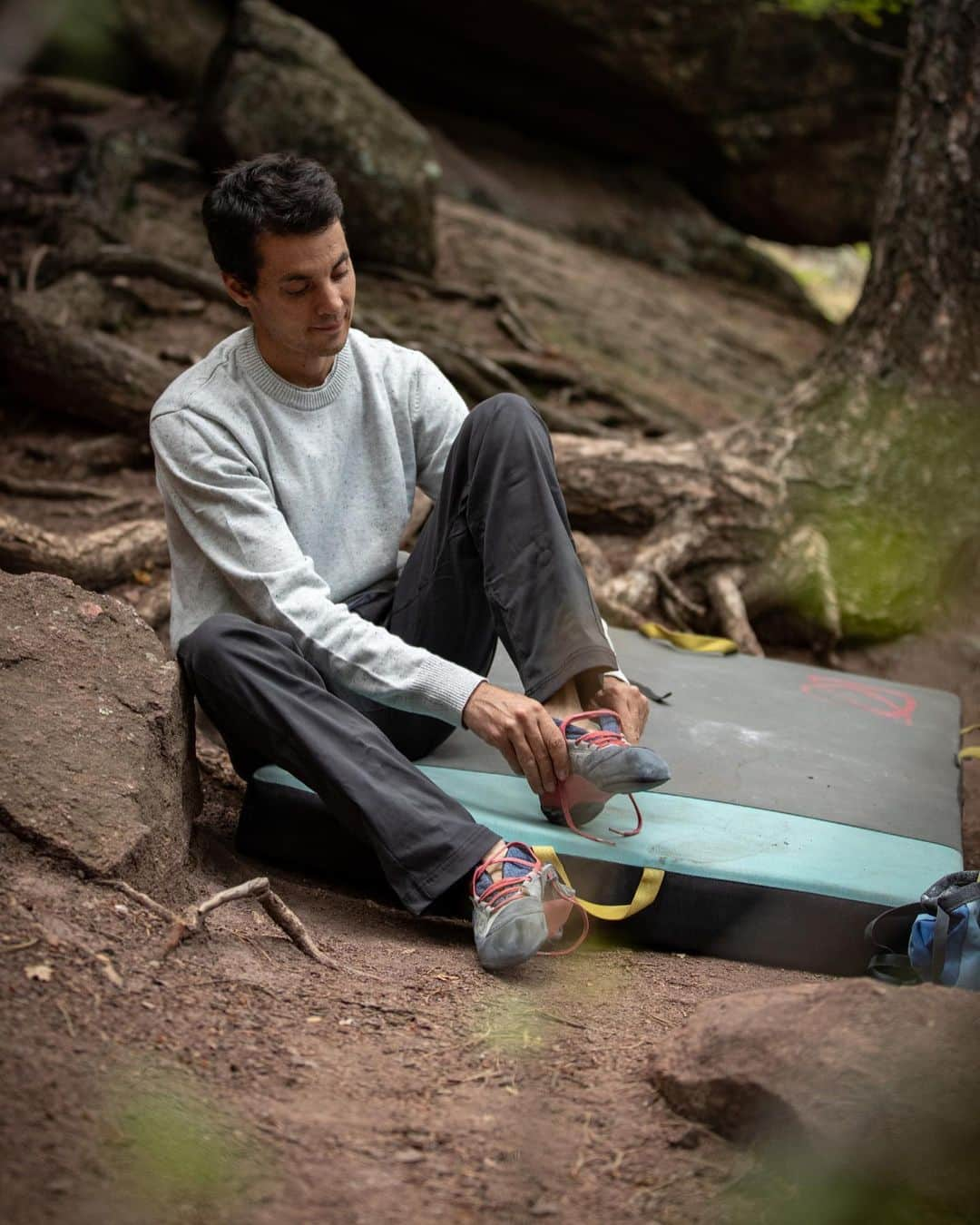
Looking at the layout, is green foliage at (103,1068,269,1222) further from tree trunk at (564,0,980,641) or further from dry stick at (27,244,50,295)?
dry stick at (27,244,50,295)

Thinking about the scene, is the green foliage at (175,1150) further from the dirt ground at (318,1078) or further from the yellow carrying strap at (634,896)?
the yellow carrying strap at (634,896)

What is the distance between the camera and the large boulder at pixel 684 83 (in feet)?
24.8

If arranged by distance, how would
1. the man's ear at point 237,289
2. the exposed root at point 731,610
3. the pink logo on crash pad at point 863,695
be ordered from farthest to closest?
1. the exposed root at point 731,610
2. the pink logo on crash pad at point 863,695
3. the man's ear at point 237,289

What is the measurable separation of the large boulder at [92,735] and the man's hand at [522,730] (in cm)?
60

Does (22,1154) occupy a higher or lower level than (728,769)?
higher

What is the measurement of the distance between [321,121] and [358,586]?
4.08 meters

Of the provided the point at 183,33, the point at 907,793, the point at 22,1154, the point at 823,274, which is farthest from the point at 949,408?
the point at 823,274

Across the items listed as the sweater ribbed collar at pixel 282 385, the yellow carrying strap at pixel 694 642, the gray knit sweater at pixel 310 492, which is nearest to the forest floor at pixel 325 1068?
the gray knit sweater at pixel 310 492

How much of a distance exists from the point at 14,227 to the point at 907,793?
5027mm

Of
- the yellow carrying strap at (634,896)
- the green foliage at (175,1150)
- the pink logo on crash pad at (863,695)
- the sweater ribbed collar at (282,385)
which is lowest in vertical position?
the pink logo on crash pad at (863,695)

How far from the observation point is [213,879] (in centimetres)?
239

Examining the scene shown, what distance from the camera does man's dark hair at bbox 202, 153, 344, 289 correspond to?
2.47 metres

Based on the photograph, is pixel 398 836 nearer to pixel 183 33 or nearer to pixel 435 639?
pixel 435 639

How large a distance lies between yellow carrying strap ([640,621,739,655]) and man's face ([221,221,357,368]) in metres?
1.64
